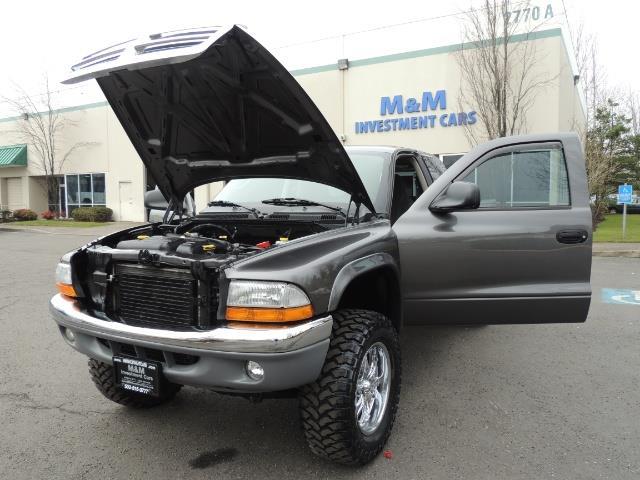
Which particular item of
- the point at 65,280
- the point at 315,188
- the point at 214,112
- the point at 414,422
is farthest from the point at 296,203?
the point at 414,422

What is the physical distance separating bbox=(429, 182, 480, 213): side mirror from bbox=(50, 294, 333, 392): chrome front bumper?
4.22 feet

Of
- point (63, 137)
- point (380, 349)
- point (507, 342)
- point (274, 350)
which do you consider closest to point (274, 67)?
point (274, 350)

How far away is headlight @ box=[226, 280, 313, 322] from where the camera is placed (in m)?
2.30

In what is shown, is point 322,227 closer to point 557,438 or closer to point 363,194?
point 363,194

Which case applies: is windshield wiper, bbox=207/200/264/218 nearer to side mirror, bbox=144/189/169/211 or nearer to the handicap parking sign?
side mirror, bbox=144/189/169/211

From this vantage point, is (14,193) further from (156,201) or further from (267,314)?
(267,314)

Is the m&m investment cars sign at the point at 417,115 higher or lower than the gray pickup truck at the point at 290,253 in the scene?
higher

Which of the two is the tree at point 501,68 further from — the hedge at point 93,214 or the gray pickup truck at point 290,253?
the hedge at point 93,214

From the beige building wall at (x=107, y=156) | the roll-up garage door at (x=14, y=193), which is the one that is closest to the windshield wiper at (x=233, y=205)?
the beige building wall at (x=107, y=156)

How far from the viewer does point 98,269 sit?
290 cm

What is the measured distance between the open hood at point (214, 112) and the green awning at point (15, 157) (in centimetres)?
2932

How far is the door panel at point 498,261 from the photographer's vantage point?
3334 millimetres

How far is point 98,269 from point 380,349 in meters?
1.69

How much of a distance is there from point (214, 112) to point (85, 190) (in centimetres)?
2621
